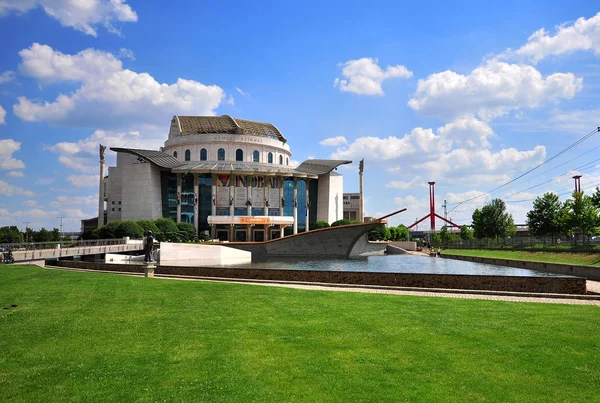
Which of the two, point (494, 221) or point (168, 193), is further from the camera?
point (168, 193)

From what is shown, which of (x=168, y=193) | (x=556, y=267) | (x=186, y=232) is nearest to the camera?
(x=556, y=267)

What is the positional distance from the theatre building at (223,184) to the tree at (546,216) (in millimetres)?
43794

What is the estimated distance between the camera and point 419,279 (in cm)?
1736

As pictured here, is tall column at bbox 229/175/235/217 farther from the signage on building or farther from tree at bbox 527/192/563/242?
tree at bbox 527/192/563/242

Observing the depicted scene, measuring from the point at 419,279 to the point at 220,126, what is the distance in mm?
84085

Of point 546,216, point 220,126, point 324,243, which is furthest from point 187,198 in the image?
point 546,216

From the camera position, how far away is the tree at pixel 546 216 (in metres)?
51.5

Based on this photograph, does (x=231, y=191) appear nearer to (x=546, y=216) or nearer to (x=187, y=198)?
(x=187, y=198)

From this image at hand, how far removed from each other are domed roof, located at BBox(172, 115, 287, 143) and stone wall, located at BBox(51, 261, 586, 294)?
7535 centimetres

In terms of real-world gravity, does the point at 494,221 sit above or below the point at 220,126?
below

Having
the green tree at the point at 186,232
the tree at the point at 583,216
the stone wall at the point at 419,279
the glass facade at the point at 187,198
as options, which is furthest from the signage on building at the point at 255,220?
the stone wall at the point at 419,279

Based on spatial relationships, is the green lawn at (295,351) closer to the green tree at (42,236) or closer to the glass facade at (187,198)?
the glass facade at (187,198)

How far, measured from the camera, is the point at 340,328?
30.8ft

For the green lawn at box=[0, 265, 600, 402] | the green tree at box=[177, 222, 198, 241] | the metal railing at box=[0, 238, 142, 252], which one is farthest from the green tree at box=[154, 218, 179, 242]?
the green lawn at box=[0, 265, 600, 402]
